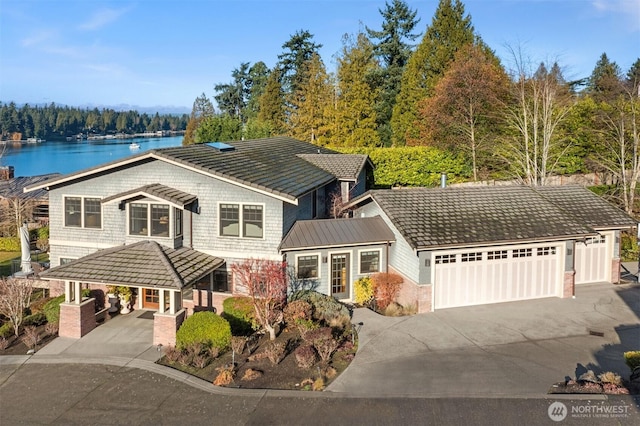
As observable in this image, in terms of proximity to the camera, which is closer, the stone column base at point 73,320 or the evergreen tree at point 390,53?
the stone column base at point 73,320

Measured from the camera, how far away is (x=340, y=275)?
19391mm

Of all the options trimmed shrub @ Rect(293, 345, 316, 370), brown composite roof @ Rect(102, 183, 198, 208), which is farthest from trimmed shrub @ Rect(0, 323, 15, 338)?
trimmed shrub @ Rect(293, 345, 316, 370)

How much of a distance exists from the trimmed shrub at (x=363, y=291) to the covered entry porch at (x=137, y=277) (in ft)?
17.9

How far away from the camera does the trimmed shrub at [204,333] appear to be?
14906mm

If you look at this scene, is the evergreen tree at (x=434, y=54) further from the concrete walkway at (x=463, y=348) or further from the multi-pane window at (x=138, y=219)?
the multi-pane window at (x=138, y=219)

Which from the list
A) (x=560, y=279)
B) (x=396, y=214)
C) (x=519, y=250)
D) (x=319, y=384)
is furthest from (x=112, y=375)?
(x=560, y=279)

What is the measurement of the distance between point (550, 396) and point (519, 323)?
521 cm

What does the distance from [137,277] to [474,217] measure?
12554mm

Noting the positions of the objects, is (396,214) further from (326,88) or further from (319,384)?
(326,88)

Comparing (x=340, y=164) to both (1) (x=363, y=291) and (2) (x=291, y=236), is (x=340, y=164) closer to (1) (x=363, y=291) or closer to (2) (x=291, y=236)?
(2) (x=291, y=236)

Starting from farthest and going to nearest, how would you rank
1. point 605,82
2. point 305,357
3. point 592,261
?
1. point 605,82
2. point 592,261
3. point 305,357

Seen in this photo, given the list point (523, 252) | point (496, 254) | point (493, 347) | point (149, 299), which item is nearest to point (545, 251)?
point (523, 252)

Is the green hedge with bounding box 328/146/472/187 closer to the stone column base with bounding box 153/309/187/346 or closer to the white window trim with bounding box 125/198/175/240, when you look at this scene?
the white window trim with bounding box 125/198/175/240

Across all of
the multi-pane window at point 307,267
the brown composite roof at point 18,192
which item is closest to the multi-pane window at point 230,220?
the multi-pane window at point 307,267
